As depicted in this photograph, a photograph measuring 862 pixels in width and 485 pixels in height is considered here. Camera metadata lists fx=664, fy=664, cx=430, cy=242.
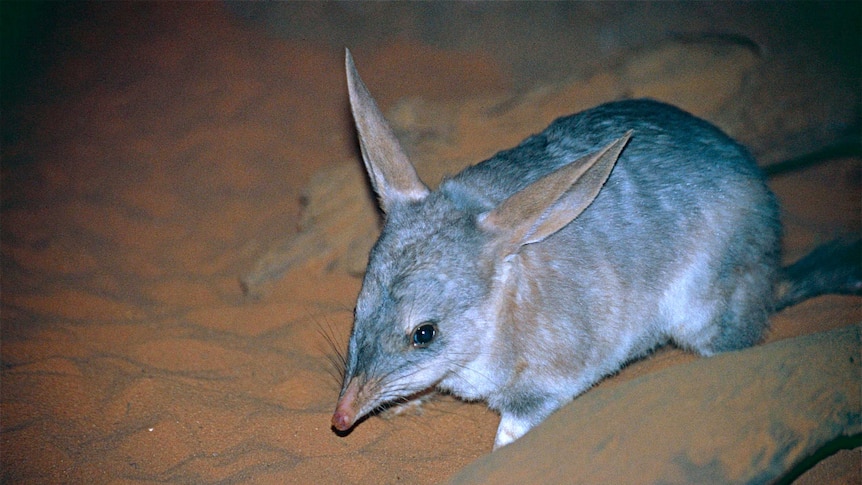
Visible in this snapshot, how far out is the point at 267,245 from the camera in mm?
5512

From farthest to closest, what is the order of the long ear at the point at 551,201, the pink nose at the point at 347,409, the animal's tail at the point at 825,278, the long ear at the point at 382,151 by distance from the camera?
the animal's tail at the point at 825,278, the long ear at the point at 382,151, the pink nose at the point at 347,409, the long ear at the point at 551,201

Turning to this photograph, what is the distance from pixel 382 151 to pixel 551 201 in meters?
1.01

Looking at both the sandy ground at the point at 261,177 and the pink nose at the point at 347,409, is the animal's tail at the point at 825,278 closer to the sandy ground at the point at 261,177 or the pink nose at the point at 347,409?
the sandy ground at the point at 261,177

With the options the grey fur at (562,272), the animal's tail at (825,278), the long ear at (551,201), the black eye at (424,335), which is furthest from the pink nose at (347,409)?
the animal's tail at (825,278)

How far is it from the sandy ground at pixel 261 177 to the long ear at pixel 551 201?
123 centimetres

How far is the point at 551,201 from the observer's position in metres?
2.93

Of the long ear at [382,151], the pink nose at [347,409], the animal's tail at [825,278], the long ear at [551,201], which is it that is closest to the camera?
the long ear at [551,201]

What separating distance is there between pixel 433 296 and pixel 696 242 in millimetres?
1522

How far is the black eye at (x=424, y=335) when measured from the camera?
300 centimetres

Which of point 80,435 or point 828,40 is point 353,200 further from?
point 828,40

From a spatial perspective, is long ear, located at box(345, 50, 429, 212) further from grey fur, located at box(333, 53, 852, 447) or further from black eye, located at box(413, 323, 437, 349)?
black eye, located at box(413, 323, 437, 349)

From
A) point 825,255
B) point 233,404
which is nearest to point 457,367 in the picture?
point 233,404

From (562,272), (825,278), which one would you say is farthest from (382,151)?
(825,278)

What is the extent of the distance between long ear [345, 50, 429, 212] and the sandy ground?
4.10 ft
